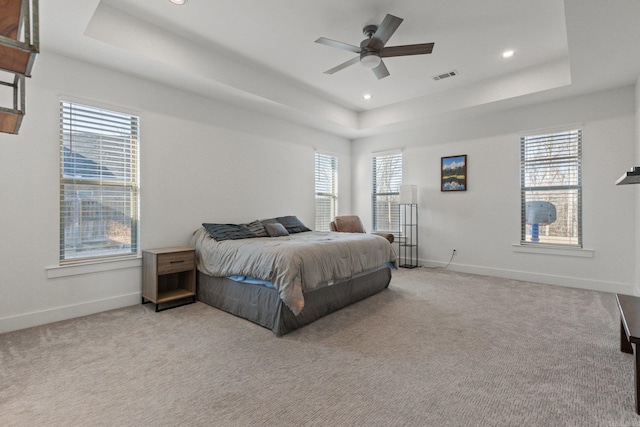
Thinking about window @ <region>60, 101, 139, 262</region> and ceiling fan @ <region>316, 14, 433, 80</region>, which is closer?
ceiling fan @ <region>316, 14, 433, 80</region>

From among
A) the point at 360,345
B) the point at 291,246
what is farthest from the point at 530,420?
the point at 291,246

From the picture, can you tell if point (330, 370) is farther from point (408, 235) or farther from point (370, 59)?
point (408, 235)

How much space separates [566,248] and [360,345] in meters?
3.81

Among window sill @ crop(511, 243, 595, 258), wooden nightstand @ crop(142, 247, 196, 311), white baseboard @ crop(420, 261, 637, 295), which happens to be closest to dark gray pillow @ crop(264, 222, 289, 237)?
wooden nightstand @ crop(142, 247, 196, 311)

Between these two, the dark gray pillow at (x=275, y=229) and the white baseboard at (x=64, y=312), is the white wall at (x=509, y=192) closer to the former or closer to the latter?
the dark gray pillow at (x=275, y=229)

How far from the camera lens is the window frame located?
20.6 ft

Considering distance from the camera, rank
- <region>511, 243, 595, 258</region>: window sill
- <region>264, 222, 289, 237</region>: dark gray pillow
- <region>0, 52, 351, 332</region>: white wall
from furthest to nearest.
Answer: <region>264, 222, 289, 237</region>: dark gray pillow
<region>511, 243, 595, 258</region>: window sill
<region>0, 52, 351, 332</region>: white wall

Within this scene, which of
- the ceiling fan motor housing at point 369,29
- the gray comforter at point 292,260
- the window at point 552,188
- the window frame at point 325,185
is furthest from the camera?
the window frame at point 325,185

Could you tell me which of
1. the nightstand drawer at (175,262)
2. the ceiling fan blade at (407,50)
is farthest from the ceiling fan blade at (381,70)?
the nightstand drawer at (175,262)

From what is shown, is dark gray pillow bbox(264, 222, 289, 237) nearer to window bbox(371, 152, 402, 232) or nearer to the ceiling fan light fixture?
the ceiling fan light fixture

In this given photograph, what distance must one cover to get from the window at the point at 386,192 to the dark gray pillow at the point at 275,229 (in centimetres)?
273

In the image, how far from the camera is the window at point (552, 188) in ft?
14.7

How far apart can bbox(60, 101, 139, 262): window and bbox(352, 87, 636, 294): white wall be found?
4621mm

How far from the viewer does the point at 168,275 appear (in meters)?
3.91
